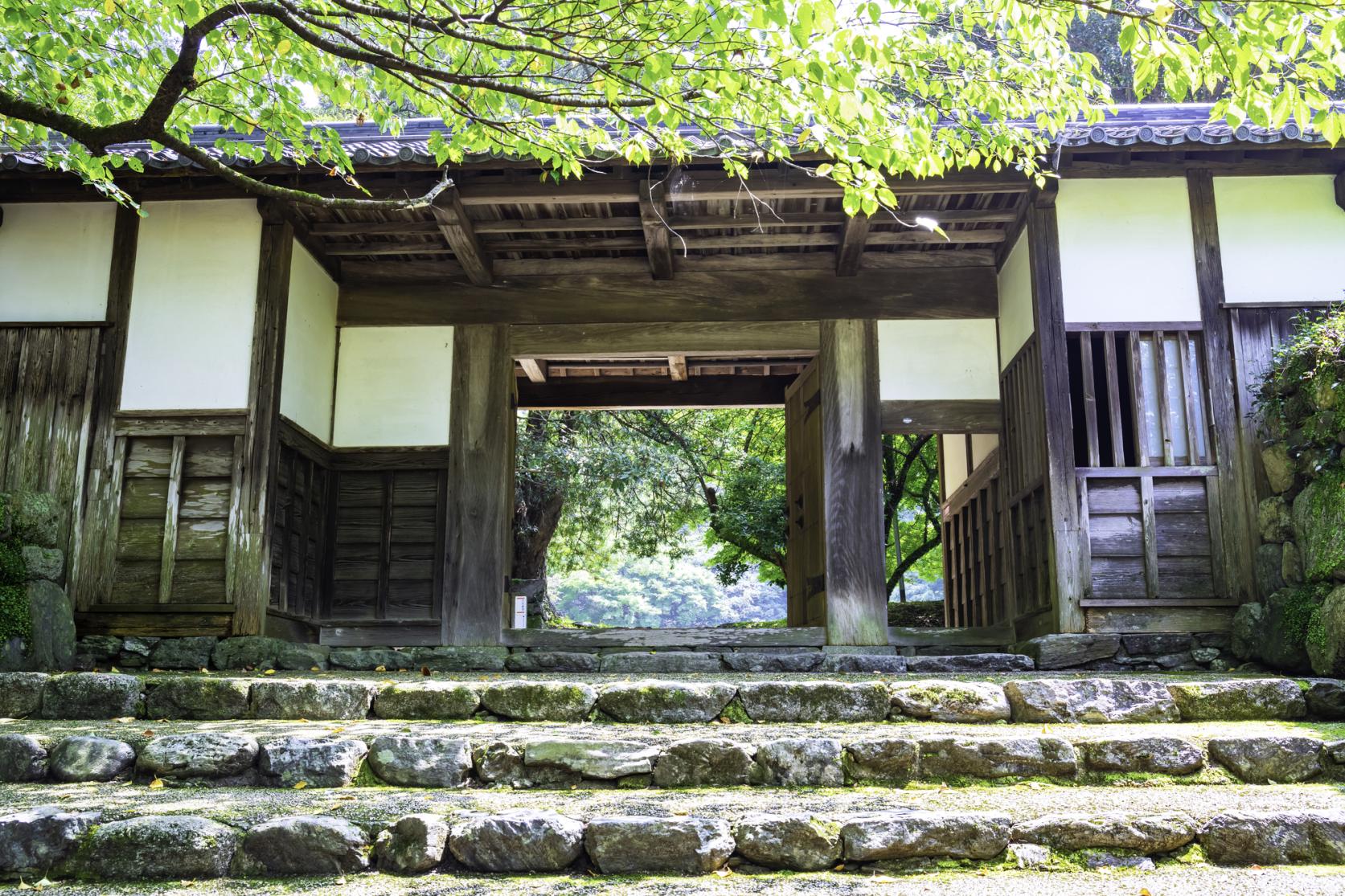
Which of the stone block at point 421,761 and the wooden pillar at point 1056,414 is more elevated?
the wooden pillar at point 1056,414

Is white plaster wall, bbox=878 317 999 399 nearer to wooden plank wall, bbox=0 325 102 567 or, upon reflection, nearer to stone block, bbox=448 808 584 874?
stone block, bbox=448 808 584 874

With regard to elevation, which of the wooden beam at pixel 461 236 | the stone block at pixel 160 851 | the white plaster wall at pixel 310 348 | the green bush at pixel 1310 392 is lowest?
the stone block at pixel 160 851

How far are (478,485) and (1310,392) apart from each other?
563 cm

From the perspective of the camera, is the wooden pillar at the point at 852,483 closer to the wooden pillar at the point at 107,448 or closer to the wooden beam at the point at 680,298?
the wooden beam at the point at 680,298

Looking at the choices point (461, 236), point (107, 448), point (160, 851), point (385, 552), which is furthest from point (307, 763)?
point (461, 236)

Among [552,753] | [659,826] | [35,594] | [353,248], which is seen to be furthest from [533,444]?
[659,826]

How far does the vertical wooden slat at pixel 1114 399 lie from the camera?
7.27m

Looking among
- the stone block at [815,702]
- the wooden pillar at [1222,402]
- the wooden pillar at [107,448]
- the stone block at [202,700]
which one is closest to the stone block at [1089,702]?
the stone block at [815,702]

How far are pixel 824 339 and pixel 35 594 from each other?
5.65 meters

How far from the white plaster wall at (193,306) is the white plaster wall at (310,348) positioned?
1.09ft

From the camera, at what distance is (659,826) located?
11.7 ft

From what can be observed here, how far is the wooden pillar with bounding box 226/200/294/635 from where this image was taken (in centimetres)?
736

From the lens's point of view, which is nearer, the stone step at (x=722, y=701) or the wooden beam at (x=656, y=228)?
the stone step at (x=722, y=701)

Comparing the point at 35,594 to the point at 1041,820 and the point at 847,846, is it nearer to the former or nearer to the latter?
the point at 847,846
